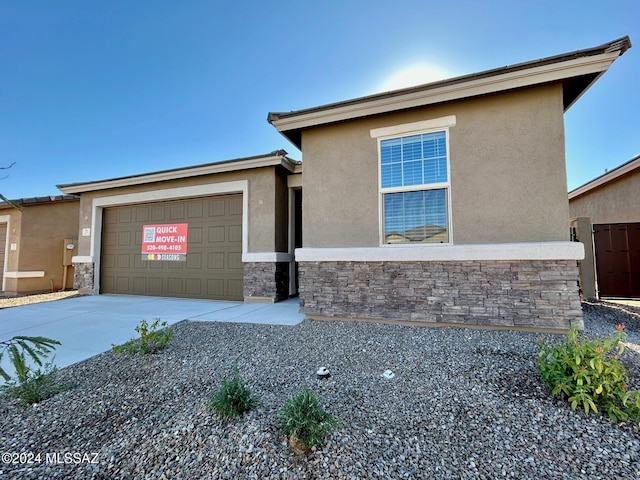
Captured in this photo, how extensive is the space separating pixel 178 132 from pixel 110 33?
375 cm

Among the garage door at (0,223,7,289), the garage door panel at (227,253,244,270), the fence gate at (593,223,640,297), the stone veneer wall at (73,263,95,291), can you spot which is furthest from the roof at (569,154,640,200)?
the garage door at (0,223,7,289)

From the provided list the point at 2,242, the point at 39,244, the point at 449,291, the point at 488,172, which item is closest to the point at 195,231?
the point at 449,291

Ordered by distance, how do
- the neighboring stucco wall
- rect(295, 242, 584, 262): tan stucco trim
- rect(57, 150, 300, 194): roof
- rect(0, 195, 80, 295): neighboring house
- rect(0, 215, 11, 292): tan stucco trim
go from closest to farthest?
rect(295, 242, 584, 262): tan stucco trim < rect(57, 150, 300, 194): roof < the neighboring stucco wall < rect(0, 195, 80, 295): neighboring house < rect(0, 215, 11, 292): tan stucco trim

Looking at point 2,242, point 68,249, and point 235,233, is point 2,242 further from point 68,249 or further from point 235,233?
point 235,233

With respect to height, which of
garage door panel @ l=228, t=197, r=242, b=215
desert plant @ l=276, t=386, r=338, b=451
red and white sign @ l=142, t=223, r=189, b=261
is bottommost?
desert plant @ l=276, t=386, r=338, b=451

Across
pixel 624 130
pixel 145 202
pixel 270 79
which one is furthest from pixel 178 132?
pixel 624 130

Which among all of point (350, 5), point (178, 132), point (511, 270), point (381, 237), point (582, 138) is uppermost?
point (350, 5)

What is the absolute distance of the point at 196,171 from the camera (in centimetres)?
845

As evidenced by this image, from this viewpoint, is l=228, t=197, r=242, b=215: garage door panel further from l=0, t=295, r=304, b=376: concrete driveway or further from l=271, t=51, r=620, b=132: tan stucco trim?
l=271, t=51, r=620, b=132: tan stucco trim

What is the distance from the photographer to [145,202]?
944 cm

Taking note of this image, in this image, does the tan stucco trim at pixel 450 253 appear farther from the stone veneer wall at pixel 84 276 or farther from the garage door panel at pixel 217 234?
the stone veneer wall at pixel 84 276

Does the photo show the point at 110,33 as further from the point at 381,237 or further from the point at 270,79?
the point at 381,237

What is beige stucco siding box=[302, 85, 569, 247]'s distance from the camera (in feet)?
15.3

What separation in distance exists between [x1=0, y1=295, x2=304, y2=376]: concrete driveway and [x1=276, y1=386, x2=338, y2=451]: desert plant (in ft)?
10.6
